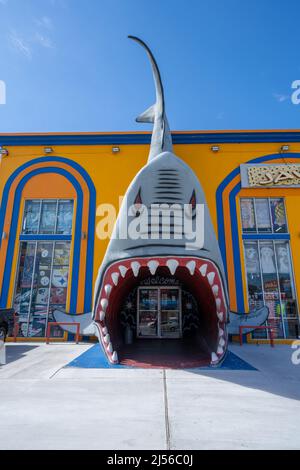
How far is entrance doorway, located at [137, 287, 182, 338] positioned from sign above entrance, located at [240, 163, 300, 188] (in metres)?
5.30

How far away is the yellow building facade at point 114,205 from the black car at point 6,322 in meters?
0.63

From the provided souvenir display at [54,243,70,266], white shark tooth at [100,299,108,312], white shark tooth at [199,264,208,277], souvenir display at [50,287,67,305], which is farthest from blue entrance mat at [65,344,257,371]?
souvenir display at [54,243,70,266]

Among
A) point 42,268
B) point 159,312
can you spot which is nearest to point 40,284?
point 42,268

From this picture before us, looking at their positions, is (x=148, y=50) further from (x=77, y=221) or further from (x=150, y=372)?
(x=150, y=372)

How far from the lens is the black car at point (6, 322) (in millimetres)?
8648

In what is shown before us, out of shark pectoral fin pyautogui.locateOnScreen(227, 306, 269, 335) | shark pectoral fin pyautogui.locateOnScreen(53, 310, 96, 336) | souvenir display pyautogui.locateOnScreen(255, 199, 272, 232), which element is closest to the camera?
shark pectoral fin pyautogui.locateOnScreen(53, 310, 96, 336)

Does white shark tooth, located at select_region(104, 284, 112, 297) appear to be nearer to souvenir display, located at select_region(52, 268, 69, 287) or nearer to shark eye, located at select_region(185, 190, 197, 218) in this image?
shark eye, located at select_region(185, 190, 197, 218)

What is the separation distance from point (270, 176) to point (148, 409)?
10.1 m

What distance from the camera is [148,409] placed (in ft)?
9.46

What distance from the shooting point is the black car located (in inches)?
340

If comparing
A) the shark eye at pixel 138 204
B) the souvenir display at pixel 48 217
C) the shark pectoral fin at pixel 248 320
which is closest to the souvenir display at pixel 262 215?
the shark pectoral fin at pixel 248 320

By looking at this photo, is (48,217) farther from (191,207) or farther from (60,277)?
(191,207)

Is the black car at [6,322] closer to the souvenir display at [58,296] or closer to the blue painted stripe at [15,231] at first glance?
the blue painted stripe at [15,231]
